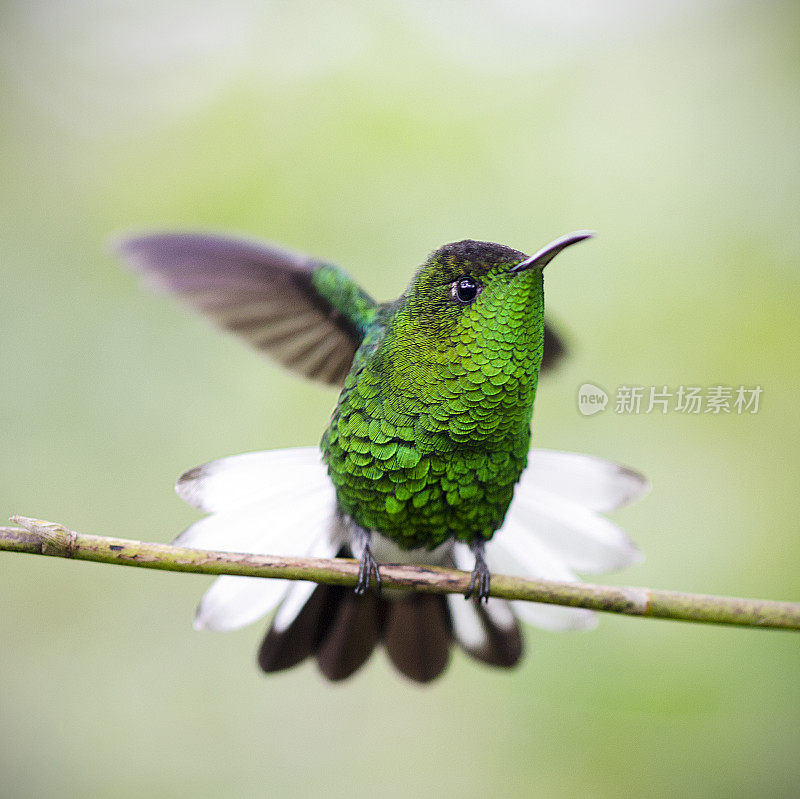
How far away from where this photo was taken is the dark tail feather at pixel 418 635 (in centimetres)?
211

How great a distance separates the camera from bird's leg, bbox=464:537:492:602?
164cm

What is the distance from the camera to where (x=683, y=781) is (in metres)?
3.14

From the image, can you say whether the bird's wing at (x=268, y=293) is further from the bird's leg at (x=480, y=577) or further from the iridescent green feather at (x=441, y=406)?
the bird's leg at (x=480, y=577)

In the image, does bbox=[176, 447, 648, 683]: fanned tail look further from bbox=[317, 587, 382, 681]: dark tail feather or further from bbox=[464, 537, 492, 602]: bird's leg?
bbox=[464, 537, 492, 602]: bird's leg

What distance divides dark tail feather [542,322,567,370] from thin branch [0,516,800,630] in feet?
2.26

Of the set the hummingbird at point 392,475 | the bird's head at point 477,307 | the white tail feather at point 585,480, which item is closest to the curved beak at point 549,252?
the bird's head at point 477,307

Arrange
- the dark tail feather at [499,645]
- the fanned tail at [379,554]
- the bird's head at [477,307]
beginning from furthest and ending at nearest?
1. the dark tail feather at [499,645]
2. the fanned tail at [379,554]
3. the bird's head at [477,307]

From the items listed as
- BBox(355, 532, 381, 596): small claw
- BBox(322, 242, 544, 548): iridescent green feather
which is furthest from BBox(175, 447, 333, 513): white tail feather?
BBox(355, 532, 381, 596): small claw

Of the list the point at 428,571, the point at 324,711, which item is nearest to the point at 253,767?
the point at 324,711

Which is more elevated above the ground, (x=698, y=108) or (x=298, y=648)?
(x=698, y=108)

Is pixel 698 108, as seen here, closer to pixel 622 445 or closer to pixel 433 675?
pixel 622 445

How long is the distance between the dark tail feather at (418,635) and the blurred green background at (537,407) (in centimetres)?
116

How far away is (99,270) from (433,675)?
273 centimetres

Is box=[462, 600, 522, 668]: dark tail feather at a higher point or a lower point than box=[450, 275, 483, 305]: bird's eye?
lower
